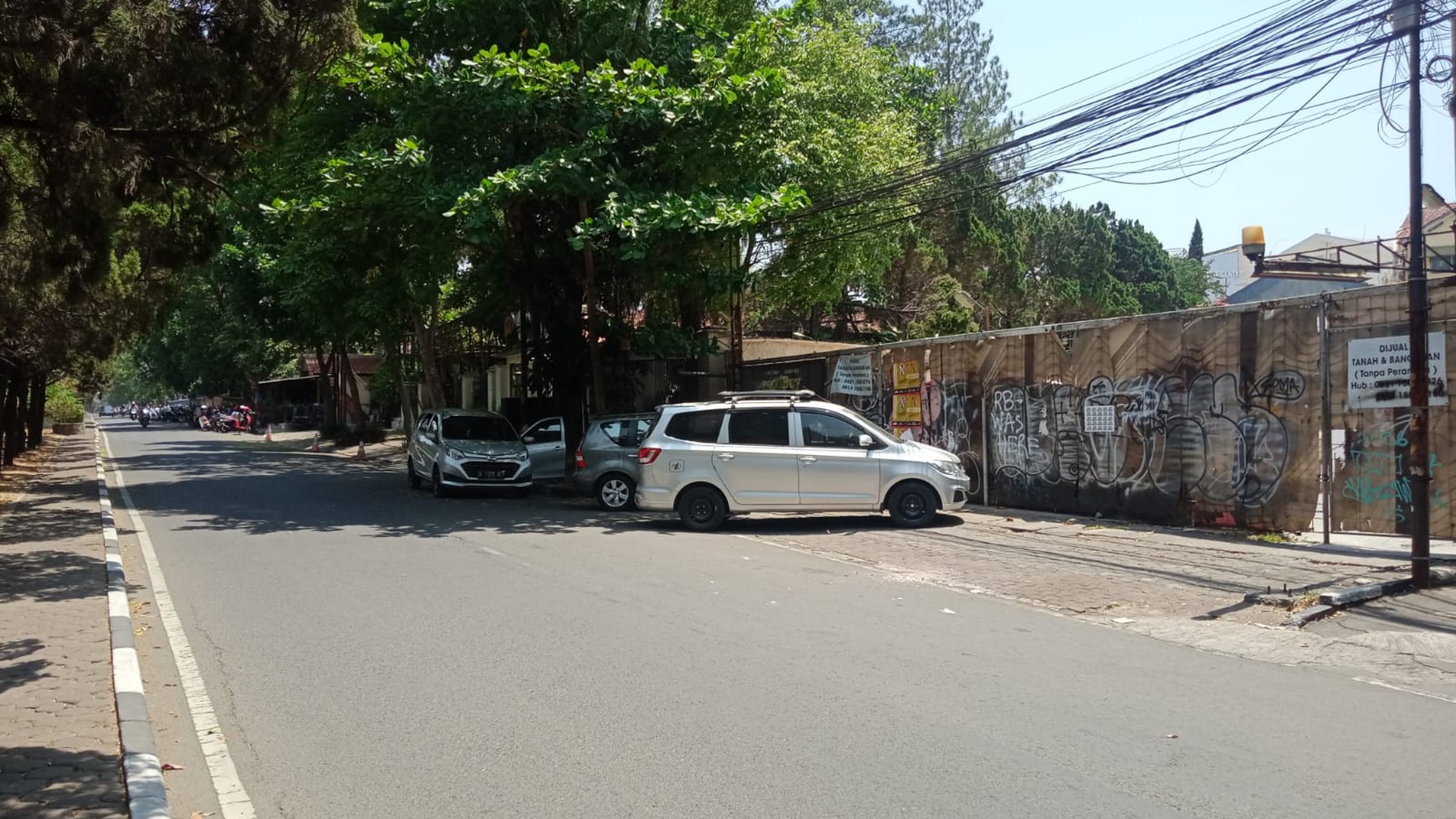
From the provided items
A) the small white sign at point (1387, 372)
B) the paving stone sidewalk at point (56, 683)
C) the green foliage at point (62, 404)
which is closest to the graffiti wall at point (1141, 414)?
the small white sign at point (1387, 372)

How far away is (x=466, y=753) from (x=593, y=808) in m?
1.05

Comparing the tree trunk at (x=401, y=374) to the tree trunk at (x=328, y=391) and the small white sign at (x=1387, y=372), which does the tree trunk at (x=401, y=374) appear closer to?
the tree trunk at (x=328, y=391)

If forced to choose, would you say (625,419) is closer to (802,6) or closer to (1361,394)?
(802,6)

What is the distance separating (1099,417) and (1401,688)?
8.28 meters

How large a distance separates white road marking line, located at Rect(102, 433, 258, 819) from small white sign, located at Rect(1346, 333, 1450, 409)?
1092 centimetres

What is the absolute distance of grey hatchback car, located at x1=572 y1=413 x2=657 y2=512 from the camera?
57.1ft

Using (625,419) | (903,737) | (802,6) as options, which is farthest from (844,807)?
(802,6)

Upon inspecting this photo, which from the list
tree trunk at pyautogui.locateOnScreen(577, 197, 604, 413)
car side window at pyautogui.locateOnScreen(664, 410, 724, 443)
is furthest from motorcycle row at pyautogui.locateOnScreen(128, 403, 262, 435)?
car side window at pyautogui.locateOnScreen(664, 410, 724, 443)

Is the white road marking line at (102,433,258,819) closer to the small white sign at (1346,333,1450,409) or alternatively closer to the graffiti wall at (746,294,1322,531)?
the small white sign at (1346,333,1450,409)

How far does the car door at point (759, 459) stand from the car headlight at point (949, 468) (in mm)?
1946

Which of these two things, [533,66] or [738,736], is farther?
[533,66]

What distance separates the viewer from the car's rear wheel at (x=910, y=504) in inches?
573

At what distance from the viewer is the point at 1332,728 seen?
5.76 metres

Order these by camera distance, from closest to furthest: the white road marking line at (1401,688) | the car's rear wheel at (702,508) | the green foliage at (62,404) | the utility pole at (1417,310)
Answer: the white road marking line at (1401,688) → the utility pole at (1417,310) → the car's rear wheel at (702,508) → the green foliage at (62,404)
